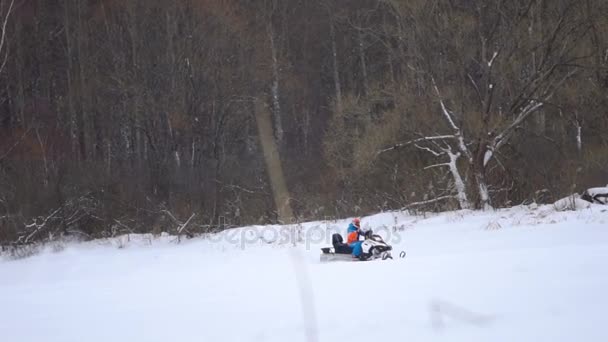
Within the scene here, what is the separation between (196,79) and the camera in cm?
2773

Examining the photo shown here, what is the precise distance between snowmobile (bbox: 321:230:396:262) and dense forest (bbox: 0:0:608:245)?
27.2 feet

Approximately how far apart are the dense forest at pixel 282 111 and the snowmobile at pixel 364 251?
828 centimetres

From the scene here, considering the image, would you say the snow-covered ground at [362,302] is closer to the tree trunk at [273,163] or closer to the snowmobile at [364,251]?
the snowmobile at [364,251]

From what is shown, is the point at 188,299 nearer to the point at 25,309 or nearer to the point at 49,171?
the point at 25,309

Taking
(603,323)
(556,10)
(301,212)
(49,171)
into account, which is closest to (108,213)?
(49,171)

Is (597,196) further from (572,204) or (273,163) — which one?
(273,163)

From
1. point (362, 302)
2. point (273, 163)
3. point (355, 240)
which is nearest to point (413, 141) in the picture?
point (355, 240)

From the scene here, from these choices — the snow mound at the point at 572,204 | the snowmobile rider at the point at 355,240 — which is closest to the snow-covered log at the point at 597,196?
the snow mound at the point at 572,204

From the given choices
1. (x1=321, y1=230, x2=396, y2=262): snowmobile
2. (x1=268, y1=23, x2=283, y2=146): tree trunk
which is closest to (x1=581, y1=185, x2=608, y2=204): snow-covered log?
(x1=321, y1=230, x2=396, y2=262): snowmobile

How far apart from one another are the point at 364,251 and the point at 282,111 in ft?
75.0

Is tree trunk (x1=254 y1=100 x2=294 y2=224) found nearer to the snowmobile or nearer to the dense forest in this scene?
the dense forest

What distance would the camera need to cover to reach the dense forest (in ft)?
65.0

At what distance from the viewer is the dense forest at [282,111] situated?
1981 cm

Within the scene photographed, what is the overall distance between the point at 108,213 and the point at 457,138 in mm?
14508
